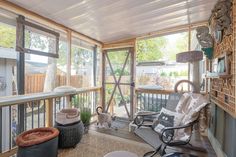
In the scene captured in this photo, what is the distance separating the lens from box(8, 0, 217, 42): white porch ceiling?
2.46 m

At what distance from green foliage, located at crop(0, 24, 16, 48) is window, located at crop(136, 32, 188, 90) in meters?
2.85

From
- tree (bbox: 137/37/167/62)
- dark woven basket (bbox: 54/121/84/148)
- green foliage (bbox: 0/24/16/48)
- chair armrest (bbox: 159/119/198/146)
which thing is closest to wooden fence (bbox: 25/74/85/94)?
green foliage (bbox: 0/24/16/48)

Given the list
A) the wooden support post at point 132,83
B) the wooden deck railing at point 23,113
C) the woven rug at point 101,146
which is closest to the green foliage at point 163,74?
the wooden support post at point 132,83

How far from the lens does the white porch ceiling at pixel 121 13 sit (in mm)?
2459

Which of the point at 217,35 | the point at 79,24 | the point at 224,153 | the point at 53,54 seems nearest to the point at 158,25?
the point at 217,35

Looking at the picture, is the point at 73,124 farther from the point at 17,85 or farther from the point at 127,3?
the point at 127,3

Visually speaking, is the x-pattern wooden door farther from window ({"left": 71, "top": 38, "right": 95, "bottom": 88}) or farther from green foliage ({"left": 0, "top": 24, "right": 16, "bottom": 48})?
green foliage ({"left": 0, "top": 24, "right": 16, "bottom": 48})

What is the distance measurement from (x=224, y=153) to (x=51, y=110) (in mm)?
2890

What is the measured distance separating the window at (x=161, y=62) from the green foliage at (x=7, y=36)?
285 centimetres

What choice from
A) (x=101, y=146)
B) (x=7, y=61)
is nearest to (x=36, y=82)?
(x=7, y=61)

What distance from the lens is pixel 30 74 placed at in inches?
112

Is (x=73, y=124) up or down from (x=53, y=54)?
down

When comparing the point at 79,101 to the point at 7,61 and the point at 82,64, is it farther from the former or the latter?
the point at 7,61

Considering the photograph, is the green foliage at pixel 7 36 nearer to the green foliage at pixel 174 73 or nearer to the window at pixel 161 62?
the window at pixel 161 62
